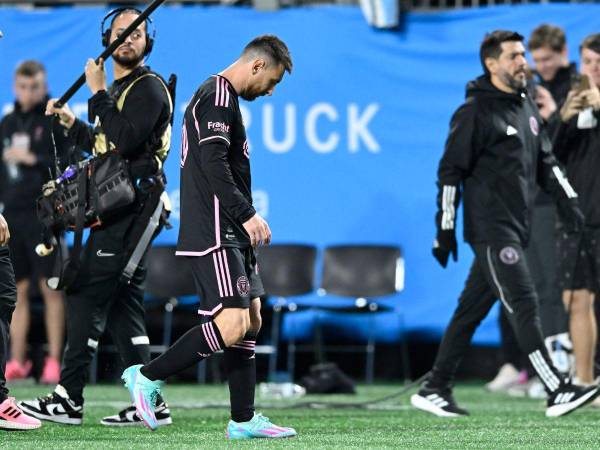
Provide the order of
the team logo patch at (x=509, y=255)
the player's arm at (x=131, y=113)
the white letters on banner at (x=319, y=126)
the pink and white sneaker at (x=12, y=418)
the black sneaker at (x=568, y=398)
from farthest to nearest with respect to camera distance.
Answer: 1. the white letters on banner at (x=319, y=126)
2. the team logo patch at (x=509, y=255)
3. the black sneaker at (x=568, y=398)
4. the player's arm at (x=131, y=113)
5. the pink and white sneaker at (x=12, y=418)

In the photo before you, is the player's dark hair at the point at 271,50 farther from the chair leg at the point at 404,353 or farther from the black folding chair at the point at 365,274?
the chair leg at the point at 404,353

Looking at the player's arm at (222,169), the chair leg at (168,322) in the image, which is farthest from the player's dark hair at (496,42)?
the chair leg at (168,322)

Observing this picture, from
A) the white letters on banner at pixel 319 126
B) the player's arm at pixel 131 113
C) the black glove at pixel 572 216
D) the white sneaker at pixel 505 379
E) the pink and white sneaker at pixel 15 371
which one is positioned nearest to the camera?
the player's arm at pixel 131 113

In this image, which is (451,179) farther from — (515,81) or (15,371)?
(15,371)

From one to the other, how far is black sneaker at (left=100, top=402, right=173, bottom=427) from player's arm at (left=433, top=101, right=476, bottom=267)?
6.51ft

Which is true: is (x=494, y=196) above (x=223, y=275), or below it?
above

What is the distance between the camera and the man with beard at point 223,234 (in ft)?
19.7

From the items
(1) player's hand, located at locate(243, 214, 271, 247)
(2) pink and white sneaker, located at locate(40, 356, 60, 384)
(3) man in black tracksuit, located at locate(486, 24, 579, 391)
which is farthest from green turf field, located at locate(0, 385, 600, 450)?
(2) pink and white sneaker, located at locate(40, 356, 60, 384)

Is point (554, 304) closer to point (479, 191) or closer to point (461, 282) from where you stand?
point (461, 282)

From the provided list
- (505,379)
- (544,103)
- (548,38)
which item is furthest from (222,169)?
(505,379)

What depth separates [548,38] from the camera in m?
9.77

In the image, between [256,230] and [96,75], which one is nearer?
[256,230]

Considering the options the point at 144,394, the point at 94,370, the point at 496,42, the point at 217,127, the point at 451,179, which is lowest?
the point at 94,370

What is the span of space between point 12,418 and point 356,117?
5.89 metres
